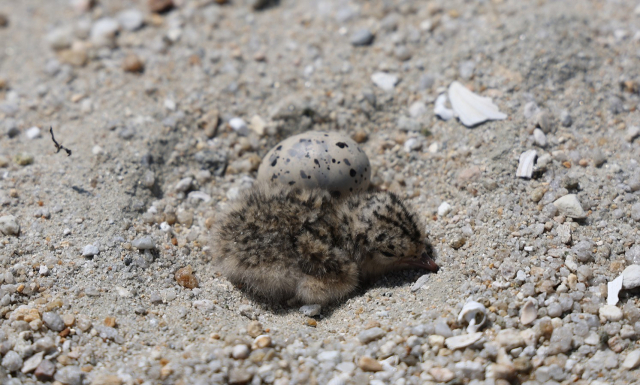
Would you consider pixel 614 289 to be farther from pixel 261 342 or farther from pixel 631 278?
pixel 261 342

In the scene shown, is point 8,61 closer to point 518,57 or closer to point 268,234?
point 268,234

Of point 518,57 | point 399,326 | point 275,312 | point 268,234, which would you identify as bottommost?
point 275,312

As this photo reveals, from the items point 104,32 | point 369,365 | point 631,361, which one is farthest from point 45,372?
point 104,32

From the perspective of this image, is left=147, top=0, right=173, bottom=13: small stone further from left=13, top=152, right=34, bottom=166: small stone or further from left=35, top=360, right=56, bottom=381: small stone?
left=35, top=360, right=56, bottom=381: small stone

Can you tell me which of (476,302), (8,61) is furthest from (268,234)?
(8,61)

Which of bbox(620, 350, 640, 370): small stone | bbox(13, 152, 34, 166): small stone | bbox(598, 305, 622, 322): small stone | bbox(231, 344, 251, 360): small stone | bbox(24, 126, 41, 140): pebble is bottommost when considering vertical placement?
bbox(620, 350, 640, 370): small stone

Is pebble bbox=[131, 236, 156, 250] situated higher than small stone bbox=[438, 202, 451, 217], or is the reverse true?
pebble bbox=[131, 236, 156, 250]

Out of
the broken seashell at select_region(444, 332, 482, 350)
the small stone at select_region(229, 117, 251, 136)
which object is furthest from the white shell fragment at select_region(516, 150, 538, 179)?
the small stone at select_region(229, 117, 251, 136)
